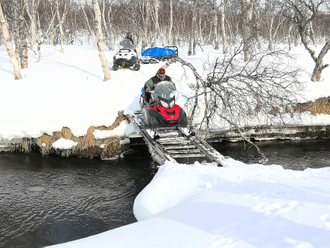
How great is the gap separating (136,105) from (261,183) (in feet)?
22.7

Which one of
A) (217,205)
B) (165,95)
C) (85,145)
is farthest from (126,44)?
(217,205)

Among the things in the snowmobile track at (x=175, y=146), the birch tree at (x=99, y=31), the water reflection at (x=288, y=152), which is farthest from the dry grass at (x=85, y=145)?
the birch tree at (x=99, y=31)

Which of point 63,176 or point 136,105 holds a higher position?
point 136,105

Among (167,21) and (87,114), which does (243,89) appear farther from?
(167,21)

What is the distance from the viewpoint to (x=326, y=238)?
110 inches

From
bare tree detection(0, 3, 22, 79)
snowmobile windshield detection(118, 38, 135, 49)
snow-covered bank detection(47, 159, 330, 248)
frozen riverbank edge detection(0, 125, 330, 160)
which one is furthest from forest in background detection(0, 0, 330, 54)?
snow-covered bank detection(47, 159, 330, 248)

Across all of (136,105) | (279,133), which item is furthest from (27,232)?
(279,133)

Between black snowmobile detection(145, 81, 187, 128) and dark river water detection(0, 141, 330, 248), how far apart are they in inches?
52.7

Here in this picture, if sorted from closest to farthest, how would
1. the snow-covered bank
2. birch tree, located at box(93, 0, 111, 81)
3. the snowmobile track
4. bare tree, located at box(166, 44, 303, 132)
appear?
the snow-covered bank, the snowmobile track, bare tree, located at box(166, 44, 303, 132), birch tree, located at box(93, 0, 111, 81)

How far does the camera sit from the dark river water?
17.4 ft

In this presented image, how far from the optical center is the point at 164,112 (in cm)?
806

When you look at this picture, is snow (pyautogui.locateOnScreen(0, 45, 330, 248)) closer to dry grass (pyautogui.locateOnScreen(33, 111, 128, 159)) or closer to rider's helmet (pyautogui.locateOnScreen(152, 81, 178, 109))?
dry grass (pyautogui.locateOnScreen(33, 111, 128, 159))

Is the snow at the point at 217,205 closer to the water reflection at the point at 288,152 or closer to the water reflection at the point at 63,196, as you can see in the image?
the water reflection at the point at 63,196

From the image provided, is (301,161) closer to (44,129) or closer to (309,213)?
(309,213)
